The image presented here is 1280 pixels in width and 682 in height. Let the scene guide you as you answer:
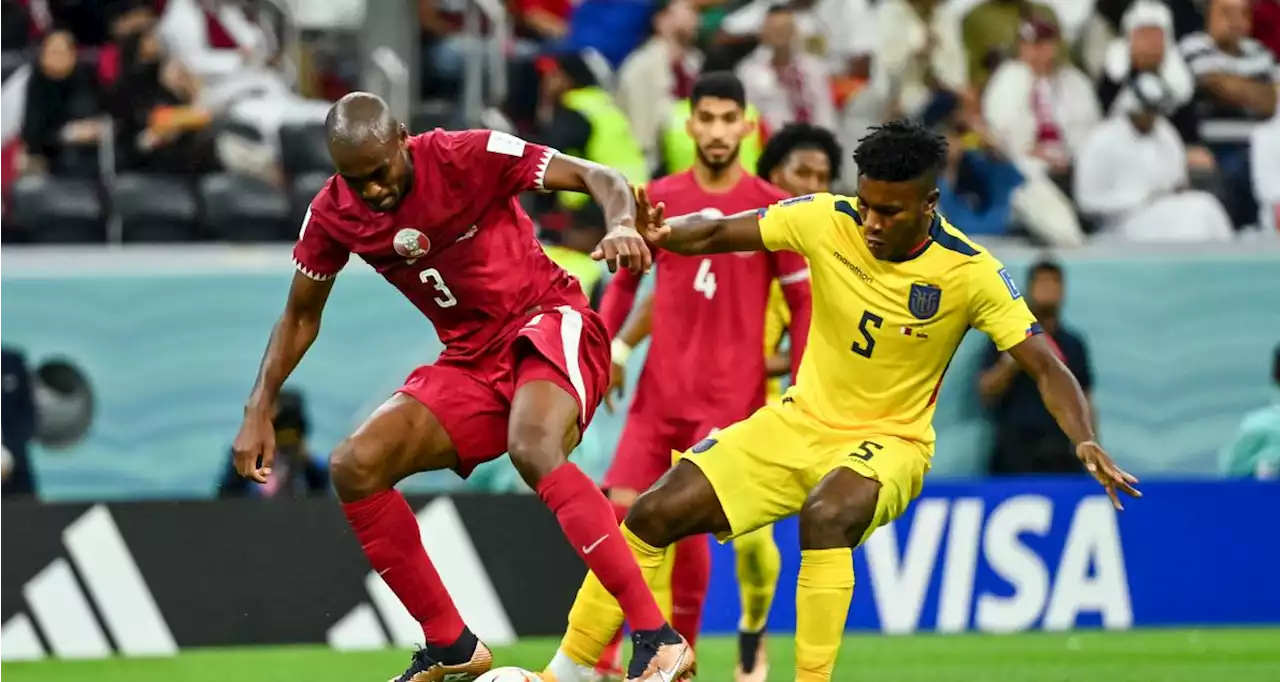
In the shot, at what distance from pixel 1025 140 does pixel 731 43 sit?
7.09ft

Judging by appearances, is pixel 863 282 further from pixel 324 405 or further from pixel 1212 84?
pixel 1212 84

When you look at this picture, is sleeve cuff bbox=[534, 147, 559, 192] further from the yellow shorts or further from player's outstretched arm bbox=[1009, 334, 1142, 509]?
player's outstretched arm bbox=[1009, 334, 1142, 509]

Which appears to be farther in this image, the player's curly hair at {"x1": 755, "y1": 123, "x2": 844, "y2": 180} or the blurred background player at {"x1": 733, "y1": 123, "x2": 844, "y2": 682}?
the player's curly hair at {"x1": 755, "y1": 123, "x2": 844, "y2": 180}

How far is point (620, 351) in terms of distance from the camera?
30.9ft

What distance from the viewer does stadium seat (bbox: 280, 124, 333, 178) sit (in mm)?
14117

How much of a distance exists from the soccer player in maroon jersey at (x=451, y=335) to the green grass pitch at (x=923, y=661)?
2164mm

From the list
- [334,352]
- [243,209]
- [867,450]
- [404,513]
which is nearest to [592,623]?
[404,513]

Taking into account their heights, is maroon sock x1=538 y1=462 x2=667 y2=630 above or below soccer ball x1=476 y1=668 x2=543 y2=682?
above

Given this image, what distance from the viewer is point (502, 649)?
36.0 feet

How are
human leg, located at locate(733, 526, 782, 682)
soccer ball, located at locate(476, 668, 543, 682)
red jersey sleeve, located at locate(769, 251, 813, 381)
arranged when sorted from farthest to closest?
human leg, located at locate(733, 526, 782, 682)
red jersey sleeve, located at locate(769, 251, 813, 381)
soccer ball, located at locate(476, 668, 543, 682)

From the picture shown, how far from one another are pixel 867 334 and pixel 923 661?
136 inches

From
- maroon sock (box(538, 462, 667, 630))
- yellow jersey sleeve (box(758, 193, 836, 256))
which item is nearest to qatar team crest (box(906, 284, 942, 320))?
yellow jersey sleeve (box(758, 193, 836, 256))

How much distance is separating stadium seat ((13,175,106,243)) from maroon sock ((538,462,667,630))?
25.4 feet

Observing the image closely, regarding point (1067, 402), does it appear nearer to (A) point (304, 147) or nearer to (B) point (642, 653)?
(B) point (642, 653)
